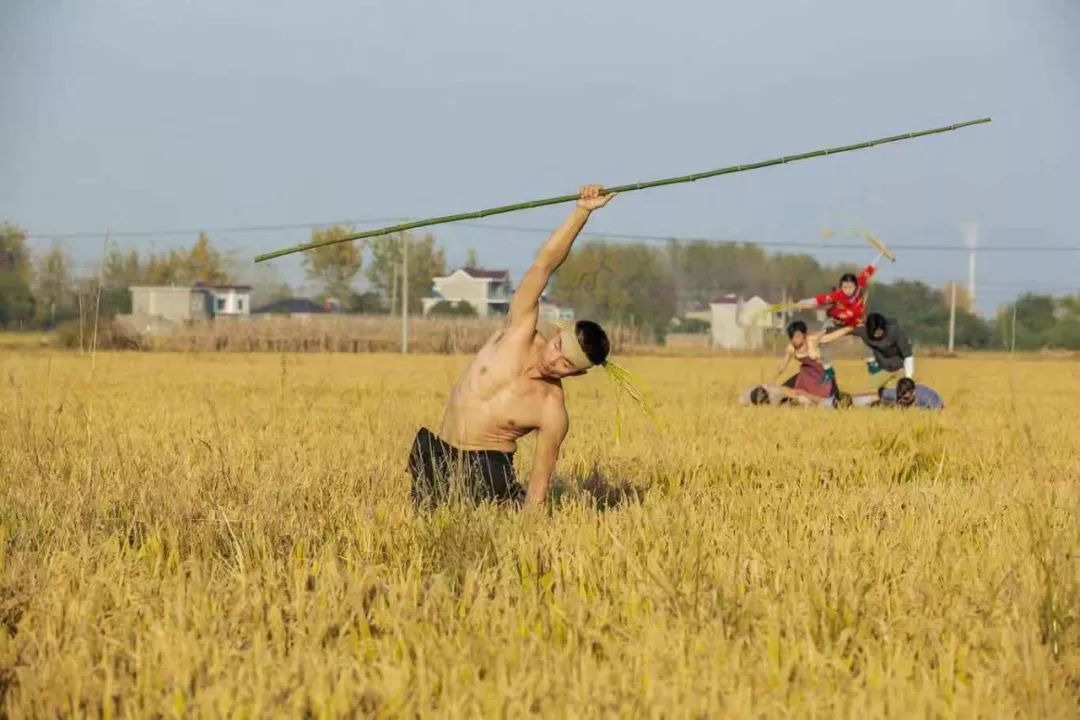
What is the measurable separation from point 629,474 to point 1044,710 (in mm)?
5871

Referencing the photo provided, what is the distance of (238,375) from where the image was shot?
28281 mm

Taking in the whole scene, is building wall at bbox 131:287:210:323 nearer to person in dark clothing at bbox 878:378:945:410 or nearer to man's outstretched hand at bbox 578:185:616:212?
person in dark clothing at bbox 878:378:945:410

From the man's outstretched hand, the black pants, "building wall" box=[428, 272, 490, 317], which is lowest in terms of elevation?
the black pants

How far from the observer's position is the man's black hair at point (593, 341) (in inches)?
262

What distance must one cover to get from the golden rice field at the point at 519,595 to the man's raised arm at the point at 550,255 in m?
1.05

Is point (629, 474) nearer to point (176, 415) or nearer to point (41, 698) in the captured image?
point (41, 698)

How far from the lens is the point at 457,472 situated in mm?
6797

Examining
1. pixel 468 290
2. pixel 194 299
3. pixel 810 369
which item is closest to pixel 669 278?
pixel 468 290

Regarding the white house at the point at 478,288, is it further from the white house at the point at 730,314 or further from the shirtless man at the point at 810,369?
the shirtless man at the point at 810,369

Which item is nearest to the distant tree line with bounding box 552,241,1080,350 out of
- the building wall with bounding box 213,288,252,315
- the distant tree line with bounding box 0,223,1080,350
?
the distant tree line with bounding box 0,223,1080,350

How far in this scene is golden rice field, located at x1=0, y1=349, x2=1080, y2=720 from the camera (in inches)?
153

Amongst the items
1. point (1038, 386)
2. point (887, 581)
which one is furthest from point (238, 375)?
point (887, 581)

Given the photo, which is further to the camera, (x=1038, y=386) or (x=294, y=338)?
(x=294, y=338)

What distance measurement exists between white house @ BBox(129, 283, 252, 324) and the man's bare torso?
70.1 meters
